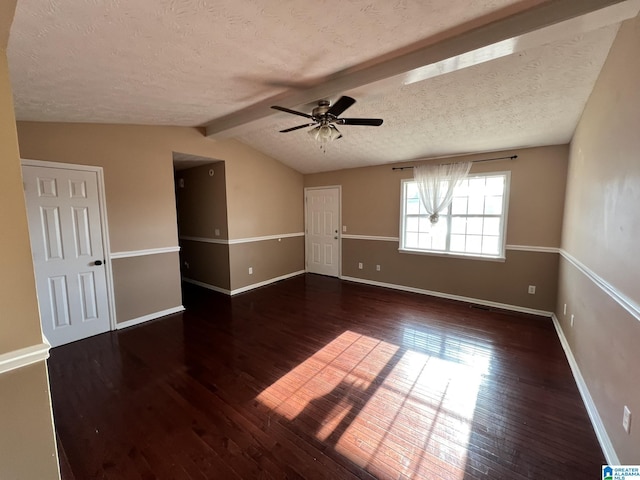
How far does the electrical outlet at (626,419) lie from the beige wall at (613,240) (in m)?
0.03

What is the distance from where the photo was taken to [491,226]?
400cm

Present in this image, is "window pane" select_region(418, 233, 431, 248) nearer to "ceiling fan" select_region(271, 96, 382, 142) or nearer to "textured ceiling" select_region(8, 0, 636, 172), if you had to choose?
"textured ceiling" select_region(8, 0, 636, 172)

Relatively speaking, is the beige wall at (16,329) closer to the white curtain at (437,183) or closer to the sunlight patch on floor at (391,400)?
the sunlight patch on floor at (391,400)

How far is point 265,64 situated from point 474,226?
3.69 m

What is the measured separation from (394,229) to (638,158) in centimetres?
349

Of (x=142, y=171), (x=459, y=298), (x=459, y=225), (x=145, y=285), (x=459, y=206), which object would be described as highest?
(x=142, y=171)

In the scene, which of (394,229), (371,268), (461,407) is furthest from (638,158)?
(371,268)

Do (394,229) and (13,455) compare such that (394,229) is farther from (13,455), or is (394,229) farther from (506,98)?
(13,455)

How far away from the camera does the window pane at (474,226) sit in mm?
4094

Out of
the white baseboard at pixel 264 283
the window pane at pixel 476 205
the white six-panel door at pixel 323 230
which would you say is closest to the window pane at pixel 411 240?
the window pane at pixel 476 205

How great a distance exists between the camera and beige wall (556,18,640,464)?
1.41 metres

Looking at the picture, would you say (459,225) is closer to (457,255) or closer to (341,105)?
(457,255)

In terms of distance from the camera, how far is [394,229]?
4.86 metres

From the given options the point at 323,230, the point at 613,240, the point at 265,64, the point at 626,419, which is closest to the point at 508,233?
the point at 613,240
